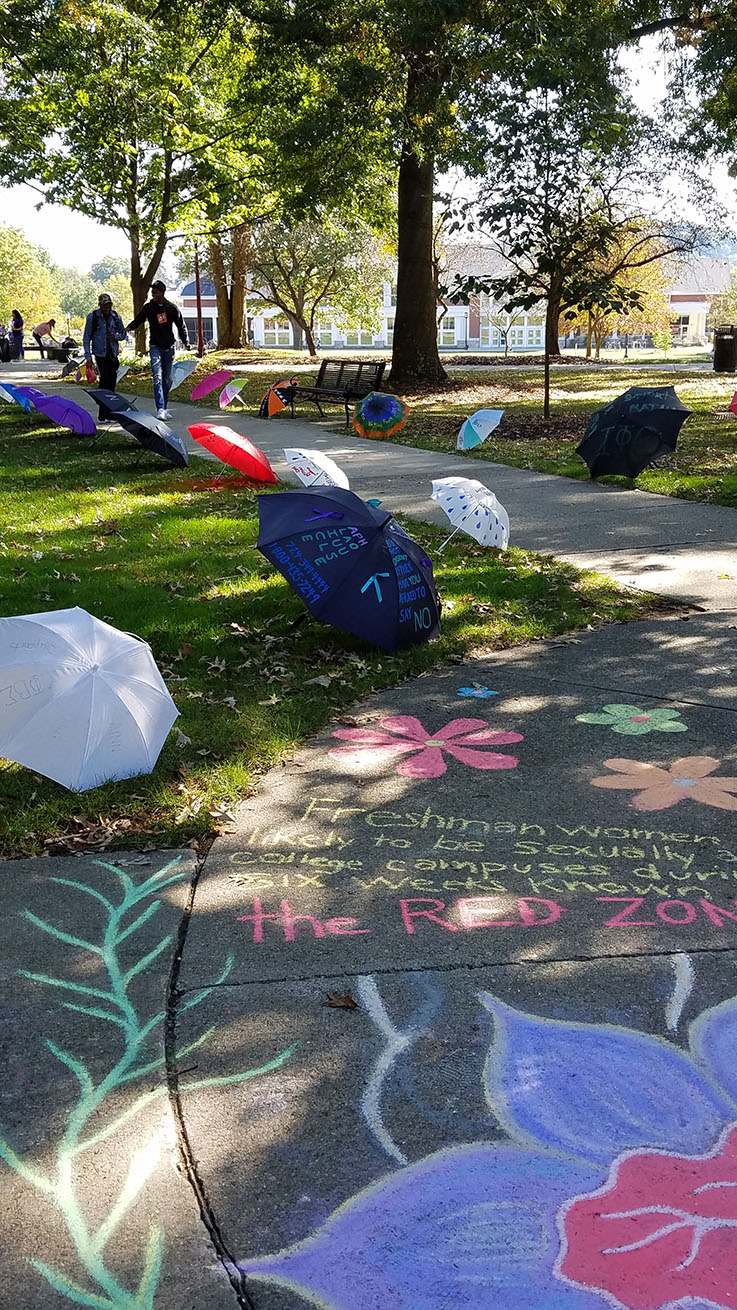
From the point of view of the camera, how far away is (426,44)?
52.4ft

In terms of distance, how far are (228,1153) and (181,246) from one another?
31.4 metres

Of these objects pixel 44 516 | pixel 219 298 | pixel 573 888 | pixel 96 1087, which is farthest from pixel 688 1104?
pixel 219 298

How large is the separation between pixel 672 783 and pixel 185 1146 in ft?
8.18

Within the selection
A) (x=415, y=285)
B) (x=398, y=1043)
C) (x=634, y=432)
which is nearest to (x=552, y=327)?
(x=415, y=285)

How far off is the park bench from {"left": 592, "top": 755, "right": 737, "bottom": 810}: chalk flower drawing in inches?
487

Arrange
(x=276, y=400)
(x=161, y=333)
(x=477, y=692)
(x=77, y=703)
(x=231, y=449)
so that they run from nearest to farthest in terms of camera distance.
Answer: (x=77, y=703)
(x=477, y=692)
(x=231, y=449)
(x=161, y=333)
(x=276, y=400)

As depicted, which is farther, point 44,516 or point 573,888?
point 44,516

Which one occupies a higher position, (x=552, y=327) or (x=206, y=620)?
(x=552, y=327)

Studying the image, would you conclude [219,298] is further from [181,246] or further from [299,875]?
[299,875]

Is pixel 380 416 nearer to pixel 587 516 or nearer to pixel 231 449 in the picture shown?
pixel 231 449

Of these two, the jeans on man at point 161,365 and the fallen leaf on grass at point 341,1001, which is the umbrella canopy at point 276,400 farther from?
the fallen leaf on grass at point 341,1001

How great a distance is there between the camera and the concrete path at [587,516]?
7.54m

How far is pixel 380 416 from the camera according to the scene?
14422 millimetres

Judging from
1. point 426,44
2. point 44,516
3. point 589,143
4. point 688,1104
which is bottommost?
point 688,1104
